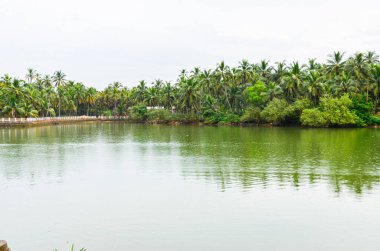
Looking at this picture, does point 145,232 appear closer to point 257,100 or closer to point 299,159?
point 299,159

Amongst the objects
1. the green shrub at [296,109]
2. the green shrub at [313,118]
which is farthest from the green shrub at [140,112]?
the green shrub at [313,118]

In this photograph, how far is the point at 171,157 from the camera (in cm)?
2861

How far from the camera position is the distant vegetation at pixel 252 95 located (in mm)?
62531

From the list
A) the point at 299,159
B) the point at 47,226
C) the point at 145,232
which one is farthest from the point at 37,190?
the point at 299,159

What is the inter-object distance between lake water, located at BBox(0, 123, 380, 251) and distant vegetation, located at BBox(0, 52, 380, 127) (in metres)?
37.9

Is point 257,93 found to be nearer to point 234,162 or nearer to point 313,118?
point 313,118

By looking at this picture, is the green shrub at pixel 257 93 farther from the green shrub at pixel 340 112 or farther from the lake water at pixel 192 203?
the lake water at pixel 192 203

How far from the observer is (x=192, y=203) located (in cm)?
1544

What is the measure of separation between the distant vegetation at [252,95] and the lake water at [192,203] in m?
37.9

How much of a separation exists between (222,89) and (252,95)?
11.7 meters

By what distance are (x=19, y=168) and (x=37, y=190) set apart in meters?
6.63

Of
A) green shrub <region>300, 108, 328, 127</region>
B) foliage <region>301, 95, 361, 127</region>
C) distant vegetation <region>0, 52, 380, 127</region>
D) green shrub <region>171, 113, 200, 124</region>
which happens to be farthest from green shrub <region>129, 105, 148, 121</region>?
foliage <region>301, 95, 361, 127</region>

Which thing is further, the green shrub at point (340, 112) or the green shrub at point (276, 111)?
the green shrub at point (276, 111)

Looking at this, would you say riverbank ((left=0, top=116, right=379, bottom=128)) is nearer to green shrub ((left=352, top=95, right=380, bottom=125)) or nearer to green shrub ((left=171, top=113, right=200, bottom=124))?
green shrub ((left=171, top=113, right=200, bottom=124))
